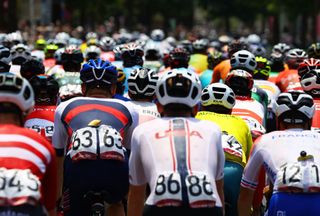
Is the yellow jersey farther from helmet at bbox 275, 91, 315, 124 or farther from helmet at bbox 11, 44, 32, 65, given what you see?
helmet at bbox 11, 44, 32, 65

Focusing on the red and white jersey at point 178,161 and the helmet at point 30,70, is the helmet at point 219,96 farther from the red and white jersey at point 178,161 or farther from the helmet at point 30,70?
the helmet at point 30,70

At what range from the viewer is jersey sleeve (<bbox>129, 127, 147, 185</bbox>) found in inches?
273

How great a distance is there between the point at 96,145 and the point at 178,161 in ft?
4.71

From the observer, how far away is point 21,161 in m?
6.29

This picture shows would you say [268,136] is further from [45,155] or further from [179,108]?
[45,155]

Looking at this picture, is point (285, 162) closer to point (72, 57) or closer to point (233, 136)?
point (233, 136)

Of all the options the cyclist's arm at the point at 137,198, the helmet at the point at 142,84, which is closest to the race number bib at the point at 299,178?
the cyclist's arm at the point at 137,198

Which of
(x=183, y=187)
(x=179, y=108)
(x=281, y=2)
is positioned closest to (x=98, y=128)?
(x=179, y=108)

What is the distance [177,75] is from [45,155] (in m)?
1.25

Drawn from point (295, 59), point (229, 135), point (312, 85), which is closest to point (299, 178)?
point (229, 135)

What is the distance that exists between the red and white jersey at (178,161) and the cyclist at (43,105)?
3.01m

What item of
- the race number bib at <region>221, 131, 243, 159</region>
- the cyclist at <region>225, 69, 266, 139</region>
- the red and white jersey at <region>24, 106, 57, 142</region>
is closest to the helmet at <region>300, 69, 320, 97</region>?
the cyclist at <region>225, 69, 266, 139</region>

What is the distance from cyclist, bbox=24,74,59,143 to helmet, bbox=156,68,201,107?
3.05 meters

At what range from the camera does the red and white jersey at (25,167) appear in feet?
19.9
